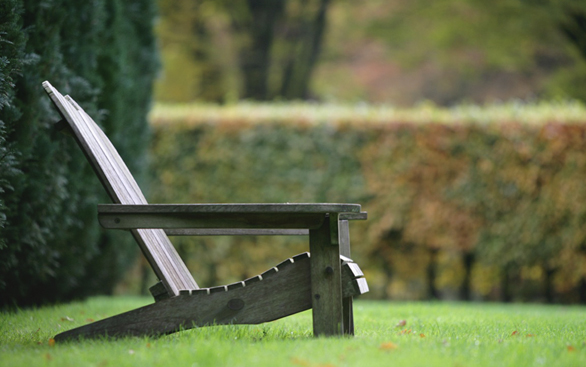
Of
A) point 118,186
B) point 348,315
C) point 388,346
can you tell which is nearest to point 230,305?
point 348,315

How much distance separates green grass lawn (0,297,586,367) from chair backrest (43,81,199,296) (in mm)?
284

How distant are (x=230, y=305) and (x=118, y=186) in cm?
79

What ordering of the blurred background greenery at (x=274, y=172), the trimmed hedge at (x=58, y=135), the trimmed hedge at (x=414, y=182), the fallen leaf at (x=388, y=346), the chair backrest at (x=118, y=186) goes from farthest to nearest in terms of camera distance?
the trimmed hedge at (x=414, y=182)
the blurred background greenery at (x=274, y=172)
the trimmed hedge at (x=58, y=135)
the chair backrest at (x=118, y=186)
the fallen leaf at (x=388, y=346)

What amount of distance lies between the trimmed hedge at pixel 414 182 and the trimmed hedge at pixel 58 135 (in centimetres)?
129

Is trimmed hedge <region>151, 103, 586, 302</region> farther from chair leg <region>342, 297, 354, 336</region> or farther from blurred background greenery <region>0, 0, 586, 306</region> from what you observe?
chair leg <region>342, 297, 354, 336</region>

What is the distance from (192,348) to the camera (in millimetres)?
2332

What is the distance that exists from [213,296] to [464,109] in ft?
16.2

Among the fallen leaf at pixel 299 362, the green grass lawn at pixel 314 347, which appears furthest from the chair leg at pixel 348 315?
the fallen leaf at pixel 299 362

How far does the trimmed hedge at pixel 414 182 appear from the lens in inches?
248

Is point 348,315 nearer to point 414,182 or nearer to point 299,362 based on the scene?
point 299,362

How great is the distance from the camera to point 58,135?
402 cm

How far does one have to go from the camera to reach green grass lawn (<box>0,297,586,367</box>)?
2135 mm

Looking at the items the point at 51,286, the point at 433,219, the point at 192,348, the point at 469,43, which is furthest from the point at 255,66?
the point at 192,348

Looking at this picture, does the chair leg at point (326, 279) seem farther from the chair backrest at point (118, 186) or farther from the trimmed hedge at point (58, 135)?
the trimmed hedge at point (58, 135)
